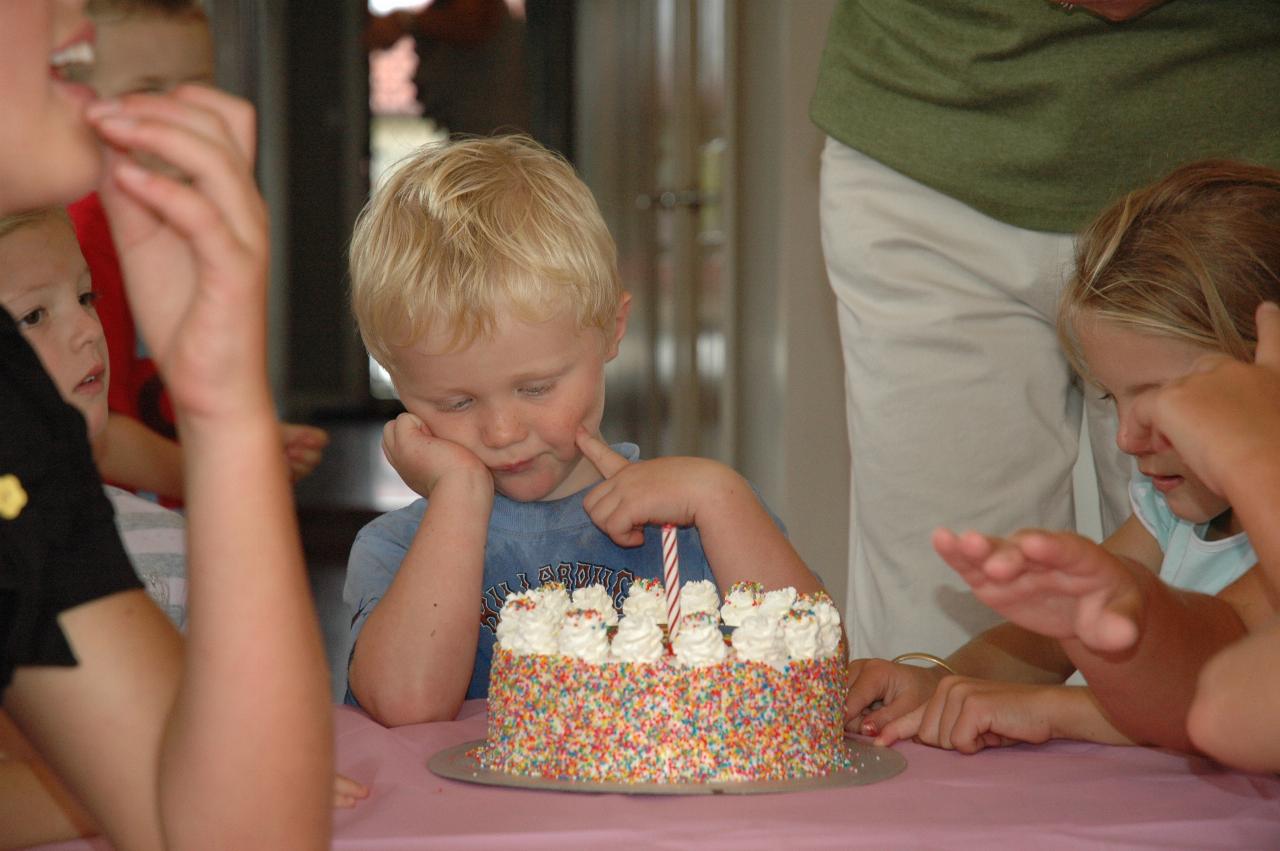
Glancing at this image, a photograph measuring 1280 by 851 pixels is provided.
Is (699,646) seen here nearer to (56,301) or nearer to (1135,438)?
(1135,438)

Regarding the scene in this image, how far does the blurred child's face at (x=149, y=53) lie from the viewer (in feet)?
2.76

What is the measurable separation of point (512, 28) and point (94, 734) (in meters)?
9.70

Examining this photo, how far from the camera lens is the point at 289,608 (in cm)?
78

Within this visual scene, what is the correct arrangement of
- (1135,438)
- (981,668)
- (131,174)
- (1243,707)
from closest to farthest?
(131,174) < (1243,707) < (1135,438) < (981,668)

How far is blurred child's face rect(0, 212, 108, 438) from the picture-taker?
147 centimetres

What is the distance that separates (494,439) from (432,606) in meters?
0.21

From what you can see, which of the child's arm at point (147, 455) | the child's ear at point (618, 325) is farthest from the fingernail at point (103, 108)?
the child's arm at point (147, 455)

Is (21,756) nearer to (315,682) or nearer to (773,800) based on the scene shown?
(315,682)

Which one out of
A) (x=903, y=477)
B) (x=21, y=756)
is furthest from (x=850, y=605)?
(x=21, y=756)

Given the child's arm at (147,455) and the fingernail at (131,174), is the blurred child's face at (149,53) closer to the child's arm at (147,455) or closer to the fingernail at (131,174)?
the fingernail at (131,174)

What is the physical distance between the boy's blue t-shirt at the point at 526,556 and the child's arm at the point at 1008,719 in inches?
17.0

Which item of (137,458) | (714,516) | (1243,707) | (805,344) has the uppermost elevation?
(1243,707)

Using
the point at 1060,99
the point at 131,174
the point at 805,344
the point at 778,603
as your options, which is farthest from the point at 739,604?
the point at 805,344

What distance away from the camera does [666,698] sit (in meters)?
1.00
